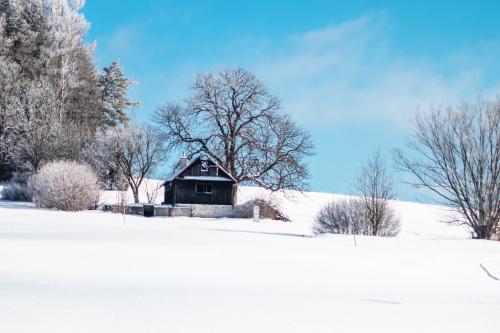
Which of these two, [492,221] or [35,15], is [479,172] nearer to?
[492,221]

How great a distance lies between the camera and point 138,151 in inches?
1820

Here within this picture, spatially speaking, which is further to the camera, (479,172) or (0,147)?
(0,147)

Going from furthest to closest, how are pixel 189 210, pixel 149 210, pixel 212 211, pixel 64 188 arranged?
pixel 212 211
pixel 189 210
pixel 149 210
pixel 64 188

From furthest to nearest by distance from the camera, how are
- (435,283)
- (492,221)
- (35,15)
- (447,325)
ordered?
(35,15), (492,221), (435,283), (447,325)

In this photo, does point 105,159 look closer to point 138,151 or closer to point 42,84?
point 138,151

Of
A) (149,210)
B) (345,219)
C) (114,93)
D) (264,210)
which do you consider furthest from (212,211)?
(114,93)

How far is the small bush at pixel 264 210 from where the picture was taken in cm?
3803

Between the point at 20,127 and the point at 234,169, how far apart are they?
19575 millimetres

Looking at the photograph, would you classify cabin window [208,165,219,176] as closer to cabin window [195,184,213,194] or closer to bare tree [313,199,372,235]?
cabin window [195,184,213,194]

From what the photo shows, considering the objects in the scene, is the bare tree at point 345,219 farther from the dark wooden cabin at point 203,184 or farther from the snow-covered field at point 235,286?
the dark wooden cabin at point 203,184

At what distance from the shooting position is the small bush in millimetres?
38031

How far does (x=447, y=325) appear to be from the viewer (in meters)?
6.19

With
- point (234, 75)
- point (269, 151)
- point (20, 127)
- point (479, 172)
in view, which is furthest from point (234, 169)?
point (479, 172)

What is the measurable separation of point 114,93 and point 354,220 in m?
42.7
